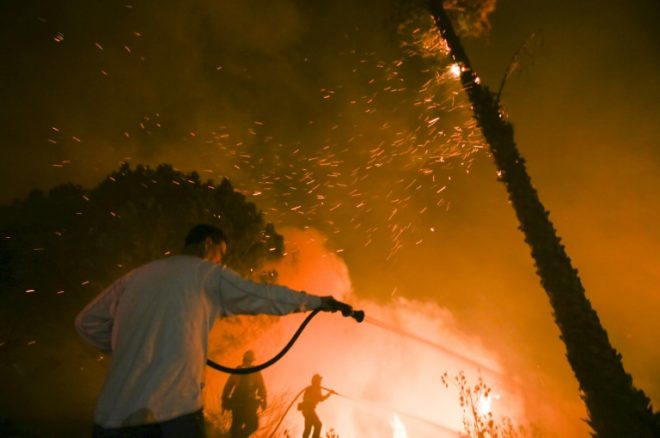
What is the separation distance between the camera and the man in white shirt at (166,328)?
6.97 feet

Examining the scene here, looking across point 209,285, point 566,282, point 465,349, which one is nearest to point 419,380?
point 465,349

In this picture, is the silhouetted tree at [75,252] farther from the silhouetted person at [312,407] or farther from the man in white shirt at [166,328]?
the man in white shirt at [166,328]

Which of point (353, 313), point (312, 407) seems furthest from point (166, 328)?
point (312, 407)

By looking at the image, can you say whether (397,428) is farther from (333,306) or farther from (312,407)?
(333,306)

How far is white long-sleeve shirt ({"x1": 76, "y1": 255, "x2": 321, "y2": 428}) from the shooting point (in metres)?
2.14

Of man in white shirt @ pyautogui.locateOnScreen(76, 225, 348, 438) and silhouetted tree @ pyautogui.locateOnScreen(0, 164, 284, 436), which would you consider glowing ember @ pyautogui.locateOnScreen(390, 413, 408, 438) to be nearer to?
silhouetted tree @ pyautogui.locateOnScreen(0, 164, 284, 436)

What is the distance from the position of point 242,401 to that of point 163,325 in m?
7.49

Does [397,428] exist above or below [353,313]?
above

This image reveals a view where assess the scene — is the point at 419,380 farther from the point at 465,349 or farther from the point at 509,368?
the point at 509,368

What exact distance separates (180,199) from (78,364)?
7.82m

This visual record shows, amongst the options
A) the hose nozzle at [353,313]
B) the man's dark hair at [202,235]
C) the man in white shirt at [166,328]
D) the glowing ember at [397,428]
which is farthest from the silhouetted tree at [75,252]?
the glowing ember at [397,428]

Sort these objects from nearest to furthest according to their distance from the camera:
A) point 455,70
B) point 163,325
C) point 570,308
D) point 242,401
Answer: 1. point 163,325
2. point 570,308
3. point 242,401
4. point 455,70

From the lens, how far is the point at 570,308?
6270 mm

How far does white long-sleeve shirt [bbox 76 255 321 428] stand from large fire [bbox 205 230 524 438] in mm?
15911
